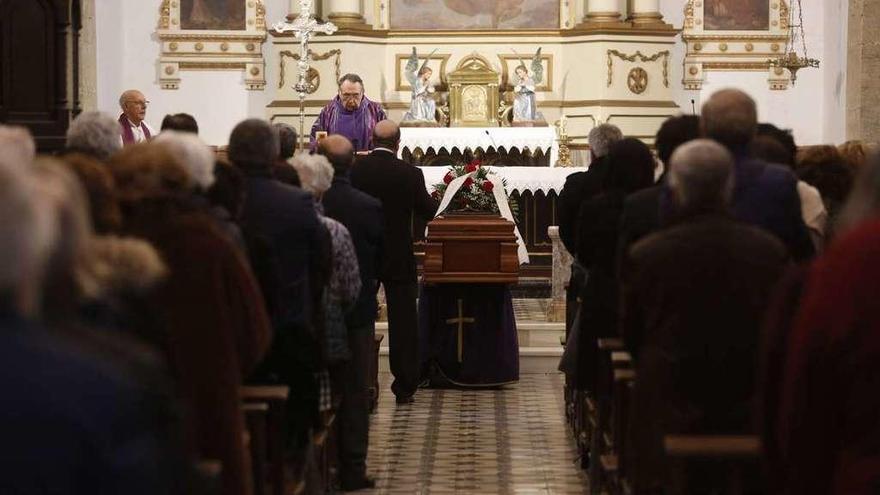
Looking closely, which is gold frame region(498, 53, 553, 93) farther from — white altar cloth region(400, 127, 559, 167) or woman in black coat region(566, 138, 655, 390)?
woman in black coat region(566, 138, 655, 390)

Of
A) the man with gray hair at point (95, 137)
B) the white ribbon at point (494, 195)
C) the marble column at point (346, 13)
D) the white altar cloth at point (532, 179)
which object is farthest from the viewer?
the marble column at point (346, 13)

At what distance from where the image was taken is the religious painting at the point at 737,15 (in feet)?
65.2

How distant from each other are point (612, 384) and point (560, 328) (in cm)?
578

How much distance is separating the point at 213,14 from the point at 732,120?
14500mm

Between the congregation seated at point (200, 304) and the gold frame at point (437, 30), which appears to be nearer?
the congregation seated at point (200, 304)

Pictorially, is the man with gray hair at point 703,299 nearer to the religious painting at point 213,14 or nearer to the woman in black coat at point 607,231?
the woman in black coat at point 607,231

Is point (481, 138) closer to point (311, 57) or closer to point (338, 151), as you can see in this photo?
point (311, 57)

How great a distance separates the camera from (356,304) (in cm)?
852

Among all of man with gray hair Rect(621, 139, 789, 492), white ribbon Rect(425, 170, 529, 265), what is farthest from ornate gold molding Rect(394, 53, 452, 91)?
man with gray hair Rect(621, 139, 789, 492)

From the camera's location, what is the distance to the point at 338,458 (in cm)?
→ 838

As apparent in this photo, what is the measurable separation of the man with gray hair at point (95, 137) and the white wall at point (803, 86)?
1347 cm

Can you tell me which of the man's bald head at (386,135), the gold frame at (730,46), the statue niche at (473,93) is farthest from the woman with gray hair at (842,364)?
the gold frame at (730,46)

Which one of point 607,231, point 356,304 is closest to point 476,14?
point 356,304

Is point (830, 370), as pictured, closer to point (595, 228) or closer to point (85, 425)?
point (85, 425)
